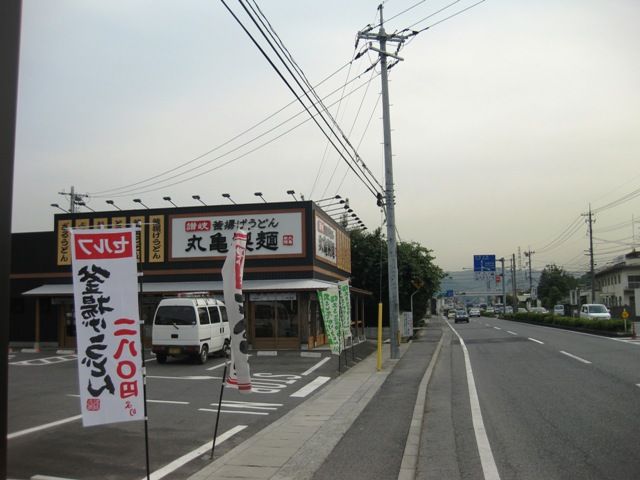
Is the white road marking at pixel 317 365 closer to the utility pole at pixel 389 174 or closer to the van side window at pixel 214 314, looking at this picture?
the utility pole at pixel 389 174

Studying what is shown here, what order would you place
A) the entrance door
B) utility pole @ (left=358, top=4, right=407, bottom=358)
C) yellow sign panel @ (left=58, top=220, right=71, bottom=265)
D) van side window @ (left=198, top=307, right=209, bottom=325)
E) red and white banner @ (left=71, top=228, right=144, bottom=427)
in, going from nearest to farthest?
red and white banner @ (left=71, top=228, right=144, bottom=427) → van side window @ (left=198, top=307, right=209, bottom=325) → utility pole @ (left=358, top=4, right=407, bottom=358) → the entrance door → yellow sign panel @ (left=58, top=220, right=71, bottom=265)

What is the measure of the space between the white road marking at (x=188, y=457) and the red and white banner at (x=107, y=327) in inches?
55.9

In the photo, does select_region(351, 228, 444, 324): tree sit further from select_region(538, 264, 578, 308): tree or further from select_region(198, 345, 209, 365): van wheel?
select_region(538, 264, 578, 308): tree

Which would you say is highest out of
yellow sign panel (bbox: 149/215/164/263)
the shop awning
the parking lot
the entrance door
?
yellow sign panel (bbox: 149/215/164/263)

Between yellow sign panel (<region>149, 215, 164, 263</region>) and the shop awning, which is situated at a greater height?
yellow sign panel (<region>149, 215, 164, 263</region>)

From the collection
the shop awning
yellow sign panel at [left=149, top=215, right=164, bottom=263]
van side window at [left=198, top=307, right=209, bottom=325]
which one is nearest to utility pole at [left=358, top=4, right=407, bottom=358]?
the shop awning

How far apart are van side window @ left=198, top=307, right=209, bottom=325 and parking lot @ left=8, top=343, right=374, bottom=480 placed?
57.7 inches

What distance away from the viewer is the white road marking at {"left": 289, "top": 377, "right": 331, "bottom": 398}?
44.8ft

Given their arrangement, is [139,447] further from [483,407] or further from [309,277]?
[309,277]

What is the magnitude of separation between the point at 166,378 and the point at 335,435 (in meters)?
8.40

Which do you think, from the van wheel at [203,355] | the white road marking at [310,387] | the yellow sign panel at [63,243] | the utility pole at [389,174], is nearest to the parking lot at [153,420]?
the white road marking at [310,387]

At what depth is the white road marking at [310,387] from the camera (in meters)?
13.7

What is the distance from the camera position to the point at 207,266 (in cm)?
2555

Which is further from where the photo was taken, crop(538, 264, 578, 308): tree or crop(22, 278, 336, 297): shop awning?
crop(538, 264, 578, 308): tree
